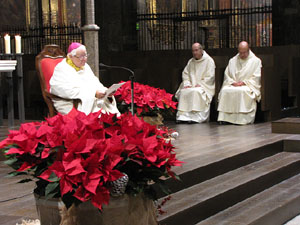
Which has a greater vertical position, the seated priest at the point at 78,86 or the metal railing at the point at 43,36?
the metal railing at the point at 43,36

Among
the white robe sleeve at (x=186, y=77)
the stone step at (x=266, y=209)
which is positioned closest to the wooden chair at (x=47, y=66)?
the stone step at (x=266, y=209)

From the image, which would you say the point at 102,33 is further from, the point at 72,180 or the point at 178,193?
the point at 72,180

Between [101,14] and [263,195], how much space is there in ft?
26.3

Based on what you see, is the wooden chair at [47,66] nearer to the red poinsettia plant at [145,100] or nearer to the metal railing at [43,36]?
the red poinsettia plant at [145,100]

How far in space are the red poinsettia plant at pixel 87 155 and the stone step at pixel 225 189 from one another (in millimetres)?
1512

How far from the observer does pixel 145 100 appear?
283 inches

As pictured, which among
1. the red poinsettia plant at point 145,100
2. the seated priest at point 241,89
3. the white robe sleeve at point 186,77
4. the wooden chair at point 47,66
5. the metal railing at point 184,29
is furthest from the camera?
the metal railing at point 184,29

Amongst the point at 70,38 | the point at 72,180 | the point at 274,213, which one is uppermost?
the point at 70,38

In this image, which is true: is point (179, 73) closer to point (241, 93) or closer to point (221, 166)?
point (241, 93)

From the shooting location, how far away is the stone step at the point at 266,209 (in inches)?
193

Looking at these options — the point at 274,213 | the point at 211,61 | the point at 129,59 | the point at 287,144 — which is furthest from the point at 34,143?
the point at 129,59

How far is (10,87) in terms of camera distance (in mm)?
7301

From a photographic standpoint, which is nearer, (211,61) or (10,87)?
(10,87)

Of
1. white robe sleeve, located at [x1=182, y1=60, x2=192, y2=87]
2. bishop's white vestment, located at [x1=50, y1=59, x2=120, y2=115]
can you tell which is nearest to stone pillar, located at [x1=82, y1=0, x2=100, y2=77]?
bishop's white vestment, located at [x1=50, y1=59, x2=120, y2=115]
